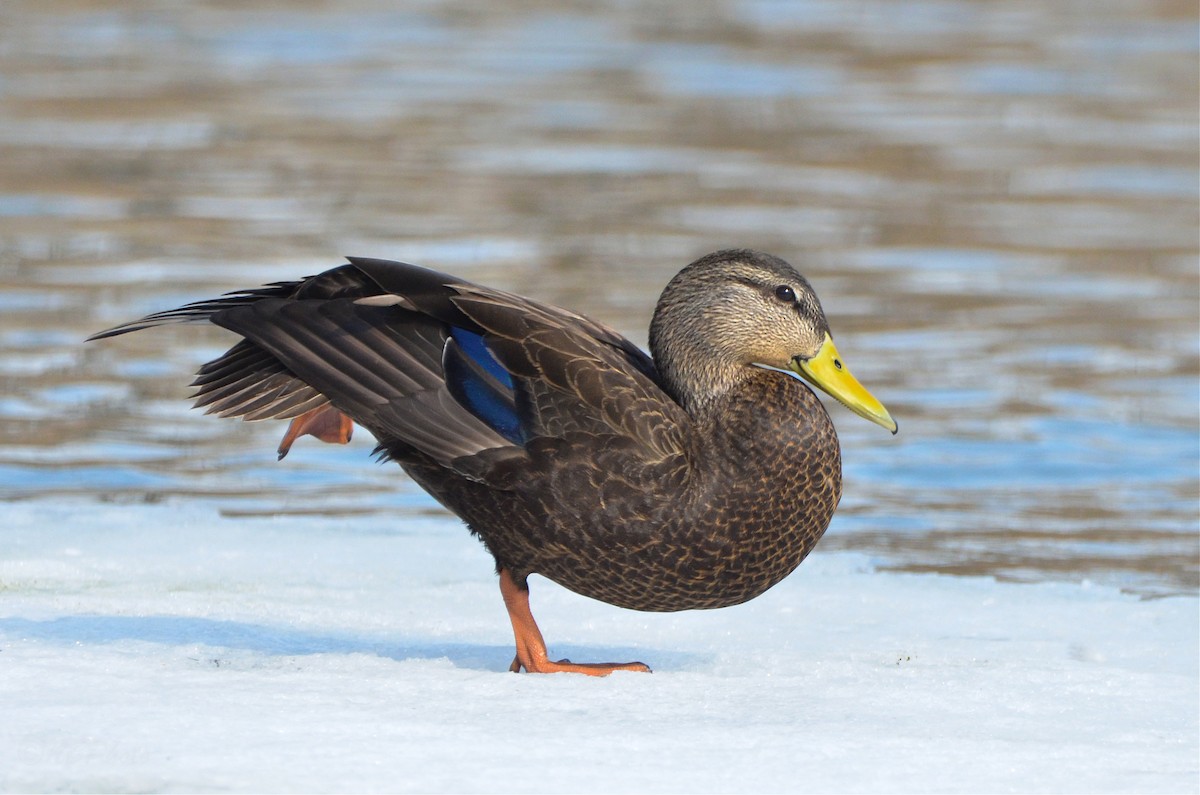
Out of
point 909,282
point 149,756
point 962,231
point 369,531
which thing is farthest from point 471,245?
point 149,756

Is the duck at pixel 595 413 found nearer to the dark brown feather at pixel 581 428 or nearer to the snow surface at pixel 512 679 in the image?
the dark brown feather at pixel 581 428

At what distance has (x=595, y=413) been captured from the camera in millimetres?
3867

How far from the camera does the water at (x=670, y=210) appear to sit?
7070 millimetres

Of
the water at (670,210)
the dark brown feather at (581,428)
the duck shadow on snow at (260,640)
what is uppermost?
the dark brown feather at (581,428)

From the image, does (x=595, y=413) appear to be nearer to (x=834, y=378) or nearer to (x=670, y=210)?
(x=834, y=378)

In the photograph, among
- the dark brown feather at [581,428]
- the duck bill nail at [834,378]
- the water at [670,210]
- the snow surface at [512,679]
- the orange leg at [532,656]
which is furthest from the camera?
the water at [670,210]

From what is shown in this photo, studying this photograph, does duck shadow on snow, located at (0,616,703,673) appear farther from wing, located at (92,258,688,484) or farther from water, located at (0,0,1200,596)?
water, located at (0,0,1200,596)

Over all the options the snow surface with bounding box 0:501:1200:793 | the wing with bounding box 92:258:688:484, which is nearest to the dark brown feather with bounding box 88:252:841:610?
the wing with bounding box 92:258:688:484

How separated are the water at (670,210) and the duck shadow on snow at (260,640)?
2.02 metres

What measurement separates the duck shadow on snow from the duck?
260mm

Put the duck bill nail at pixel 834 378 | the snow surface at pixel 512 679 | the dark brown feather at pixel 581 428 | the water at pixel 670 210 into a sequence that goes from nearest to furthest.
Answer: the snow surface at pixel 512 679, the dark brown feather at pixel 581 428, the duck bill nail at pixel 834 378, the water at pixel 670 210

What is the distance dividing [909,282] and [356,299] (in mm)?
6557

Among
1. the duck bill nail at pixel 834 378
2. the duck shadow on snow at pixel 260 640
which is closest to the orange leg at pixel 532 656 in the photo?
the duck shadow on snow at pixel 260 640

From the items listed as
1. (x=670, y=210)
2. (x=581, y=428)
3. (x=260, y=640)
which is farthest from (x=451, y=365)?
(x=670, y=210)
